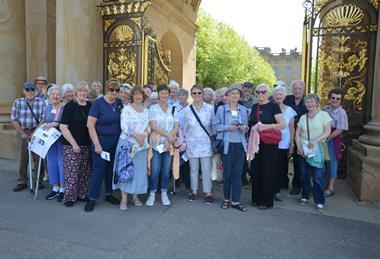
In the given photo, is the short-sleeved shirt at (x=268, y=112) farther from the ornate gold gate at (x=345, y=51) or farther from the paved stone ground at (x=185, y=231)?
the ornate gold gate at (x=345, y=51)

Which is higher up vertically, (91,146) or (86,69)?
(86,69)

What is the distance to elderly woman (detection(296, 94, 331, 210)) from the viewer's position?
4.70m

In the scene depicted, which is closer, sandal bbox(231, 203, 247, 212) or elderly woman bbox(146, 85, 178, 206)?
sandal bbox(231, 203, 247, 212)

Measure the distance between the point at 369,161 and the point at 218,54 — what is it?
22972mm

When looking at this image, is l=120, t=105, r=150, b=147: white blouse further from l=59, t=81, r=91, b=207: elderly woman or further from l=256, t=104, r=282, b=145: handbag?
l=256, t=104, r=282, b=145: handbag

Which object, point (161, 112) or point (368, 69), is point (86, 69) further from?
point (368, 69)

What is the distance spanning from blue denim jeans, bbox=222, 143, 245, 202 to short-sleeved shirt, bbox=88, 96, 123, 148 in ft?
5.32

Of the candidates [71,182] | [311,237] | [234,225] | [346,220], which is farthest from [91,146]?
[346,220]

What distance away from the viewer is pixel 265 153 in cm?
467

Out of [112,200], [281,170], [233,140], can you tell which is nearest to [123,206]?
[112,200]

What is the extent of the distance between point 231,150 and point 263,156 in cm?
→ 48

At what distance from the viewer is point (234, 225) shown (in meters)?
4.09

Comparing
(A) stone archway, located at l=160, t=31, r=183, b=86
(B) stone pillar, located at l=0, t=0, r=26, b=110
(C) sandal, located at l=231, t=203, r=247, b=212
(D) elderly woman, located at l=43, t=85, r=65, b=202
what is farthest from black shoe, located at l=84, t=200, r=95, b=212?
(A) stone archway, located at l=160, t=31, r=183, b=86

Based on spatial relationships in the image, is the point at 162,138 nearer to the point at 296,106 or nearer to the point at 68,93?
the point at 68,93
